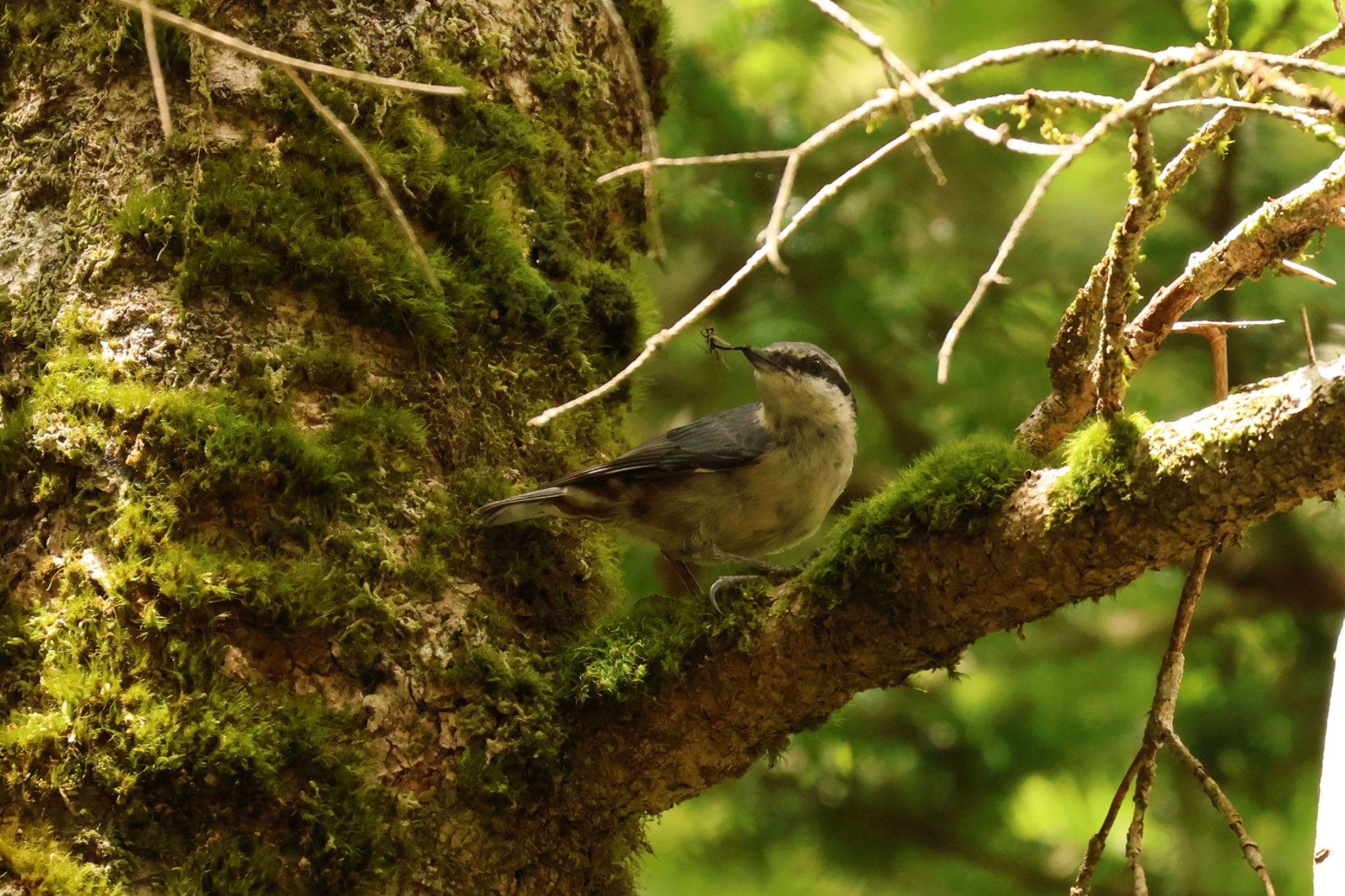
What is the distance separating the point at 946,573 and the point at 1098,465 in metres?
0.31

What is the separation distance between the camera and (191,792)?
6.25 ft

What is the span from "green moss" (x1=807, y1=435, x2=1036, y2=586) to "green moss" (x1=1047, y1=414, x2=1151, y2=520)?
106 millimetres

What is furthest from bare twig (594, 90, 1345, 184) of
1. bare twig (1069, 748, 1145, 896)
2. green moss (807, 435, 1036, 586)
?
bare twig (1069, 748, 1145, 896)

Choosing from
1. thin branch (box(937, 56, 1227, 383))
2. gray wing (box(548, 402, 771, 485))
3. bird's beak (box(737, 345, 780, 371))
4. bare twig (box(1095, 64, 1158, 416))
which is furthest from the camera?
bird's beak (box(737, 345, 780, 371))

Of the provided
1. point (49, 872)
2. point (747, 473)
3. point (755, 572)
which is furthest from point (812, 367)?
point (49, 872)

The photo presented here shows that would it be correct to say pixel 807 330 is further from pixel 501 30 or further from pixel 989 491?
pixel 989 491

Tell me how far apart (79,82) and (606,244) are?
129cm

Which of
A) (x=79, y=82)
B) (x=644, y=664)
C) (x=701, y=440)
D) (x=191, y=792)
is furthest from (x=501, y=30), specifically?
(x=191, y=792)

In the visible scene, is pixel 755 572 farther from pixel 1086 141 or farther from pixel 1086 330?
pixel 1086 141

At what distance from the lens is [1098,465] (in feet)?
5.78

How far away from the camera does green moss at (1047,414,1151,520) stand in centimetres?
174

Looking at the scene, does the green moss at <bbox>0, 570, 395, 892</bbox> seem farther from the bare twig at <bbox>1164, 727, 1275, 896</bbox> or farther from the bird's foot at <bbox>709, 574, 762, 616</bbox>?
the bare twig at <bbox>1164, 727, 1275, 896</bbox>

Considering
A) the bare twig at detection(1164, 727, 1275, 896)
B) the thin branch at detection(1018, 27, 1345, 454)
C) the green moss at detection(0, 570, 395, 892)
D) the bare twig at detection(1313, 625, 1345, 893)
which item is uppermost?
the thin branch at detection(1018, 27, 1345, 454)

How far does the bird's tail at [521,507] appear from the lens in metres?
2.39
